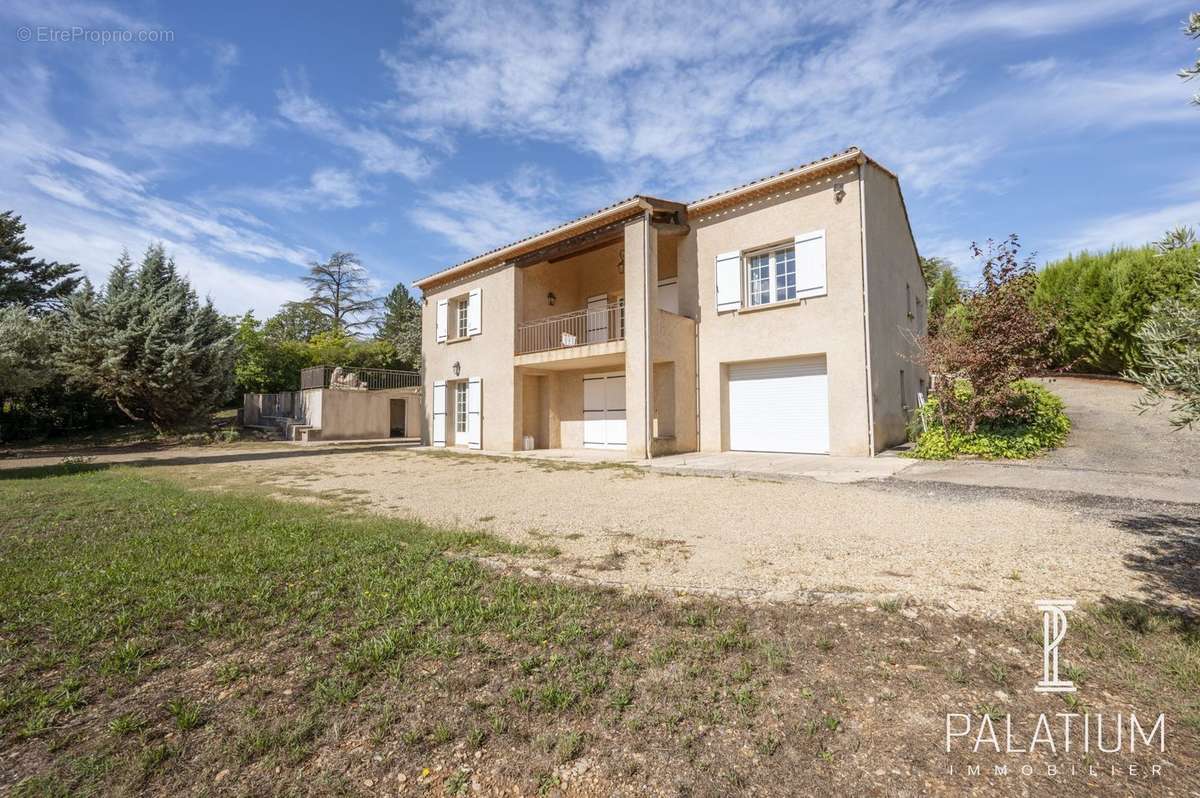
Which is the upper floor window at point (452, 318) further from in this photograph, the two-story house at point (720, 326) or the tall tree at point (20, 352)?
the tall tree at point (20, 352)

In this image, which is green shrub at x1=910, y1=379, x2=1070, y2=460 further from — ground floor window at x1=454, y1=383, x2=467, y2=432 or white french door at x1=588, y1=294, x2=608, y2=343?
ground floor window at x1=454, y1=383, x2=467, y2=432

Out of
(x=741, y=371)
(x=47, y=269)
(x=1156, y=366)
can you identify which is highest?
(x=47, y=269)

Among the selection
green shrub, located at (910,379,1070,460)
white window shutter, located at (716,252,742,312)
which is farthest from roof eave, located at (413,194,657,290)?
green shrub, located at (910,379,1070,460)

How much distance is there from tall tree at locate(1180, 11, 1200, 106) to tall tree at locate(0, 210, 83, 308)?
2960cm

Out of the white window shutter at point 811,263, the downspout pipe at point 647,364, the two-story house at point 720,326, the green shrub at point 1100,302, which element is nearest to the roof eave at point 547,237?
the two-story house at point 720,326

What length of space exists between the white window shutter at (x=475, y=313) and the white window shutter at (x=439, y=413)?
2.21m

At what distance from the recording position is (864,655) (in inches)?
97.5

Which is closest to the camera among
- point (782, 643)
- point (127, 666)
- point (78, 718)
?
point (78, 718)

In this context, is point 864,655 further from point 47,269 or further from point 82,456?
point 47,269

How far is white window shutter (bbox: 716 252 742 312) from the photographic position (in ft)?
37.5

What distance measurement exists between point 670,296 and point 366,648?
12048 millimetres

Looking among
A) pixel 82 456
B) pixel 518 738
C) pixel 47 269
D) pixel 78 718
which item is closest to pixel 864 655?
pixel 518 738

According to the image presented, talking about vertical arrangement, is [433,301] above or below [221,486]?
above

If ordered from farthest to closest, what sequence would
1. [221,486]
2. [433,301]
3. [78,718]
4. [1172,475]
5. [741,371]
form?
[433,301]
[741,371]
[221,486]
[1172,475]
[78,718]
